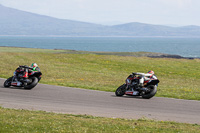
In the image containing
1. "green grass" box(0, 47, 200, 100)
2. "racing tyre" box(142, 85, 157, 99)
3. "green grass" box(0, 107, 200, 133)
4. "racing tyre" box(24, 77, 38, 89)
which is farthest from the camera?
"green grass" box(0, 47, 200, 100)

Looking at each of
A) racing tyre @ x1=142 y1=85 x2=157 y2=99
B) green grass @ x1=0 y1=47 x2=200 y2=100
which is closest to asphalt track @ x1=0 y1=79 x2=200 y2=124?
racing tyre @ x1=142 y1=85 x2=157 y2=99

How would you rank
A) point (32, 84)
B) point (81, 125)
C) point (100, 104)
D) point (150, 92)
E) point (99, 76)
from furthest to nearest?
point (99, 76) → point (32, 84) → point (150, 92) → point (100, 104) → point (81, 125)

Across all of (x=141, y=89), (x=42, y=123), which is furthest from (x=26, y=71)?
(x=42, y=123)

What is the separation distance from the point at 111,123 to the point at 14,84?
1053 centimetres

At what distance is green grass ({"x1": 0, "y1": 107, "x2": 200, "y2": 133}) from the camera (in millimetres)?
9602

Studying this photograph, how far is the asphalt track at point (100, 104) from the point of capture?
1355cm

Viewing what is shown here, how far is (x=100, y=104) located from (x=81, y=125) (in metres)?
5.20

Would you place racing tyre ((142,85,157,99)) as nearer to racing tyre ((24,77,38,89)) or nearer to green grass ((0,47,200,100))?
green grass ((0,47,200,100))

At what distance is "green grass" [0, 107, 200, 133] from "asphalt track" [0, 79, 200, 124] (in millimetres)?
1382

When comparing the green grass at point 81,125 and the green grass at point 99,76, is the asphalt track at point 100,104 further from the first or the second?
the green grass at point 99,76

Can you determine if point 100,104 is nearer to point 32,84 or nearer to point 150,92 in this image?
point 150,92

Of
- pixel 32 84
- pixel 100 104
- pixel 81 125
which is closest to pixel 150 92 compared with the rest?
pixel 100 104

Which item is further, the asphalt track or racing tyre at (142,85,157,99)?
racing tyre at (142,85,157,99)

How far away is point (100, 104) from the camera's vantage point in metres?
15.6
